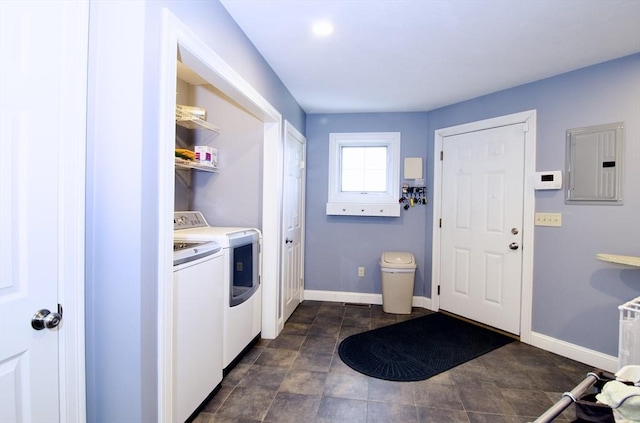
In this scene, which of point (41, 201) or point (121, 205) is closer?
point (41, 201)

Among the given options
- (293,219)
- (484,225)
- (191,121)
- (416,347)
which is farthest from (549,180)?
(191,121)

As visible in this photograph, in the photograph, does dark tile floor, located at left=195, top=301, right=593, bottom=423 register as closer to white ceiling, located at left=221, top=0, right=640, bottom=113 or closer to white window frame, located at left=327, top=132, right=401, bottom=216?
white window frame, located at left=327, top=132, right=401, bottom=216

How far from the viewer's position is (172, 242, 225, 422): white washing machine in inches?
59.1

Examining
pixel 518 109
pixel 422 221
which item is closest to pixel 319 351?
pixel 422 221

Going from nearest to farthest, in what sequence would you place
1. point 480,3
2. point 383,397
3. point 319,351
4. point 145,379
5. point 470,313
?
point 145,379 < point 480,3 < point 383,397 < point 319,351 < point 470,313

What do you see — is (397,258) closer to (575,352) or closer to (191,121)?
(575,352)

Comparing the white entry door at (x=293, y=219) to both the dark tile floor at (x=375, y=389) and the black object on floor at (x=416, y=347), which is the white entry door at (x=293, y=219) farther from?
the black object on floor at (x=416, y=347)

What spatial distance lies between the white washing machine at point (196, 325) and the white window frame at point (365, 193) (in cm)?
205

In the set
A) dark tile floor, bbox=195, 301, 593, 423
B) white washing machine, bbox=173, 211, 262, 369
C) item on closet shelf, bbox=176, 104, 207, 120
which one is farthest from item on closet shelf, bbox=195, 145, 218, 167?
dark tile floor, bbox=195, 301, 593, 423

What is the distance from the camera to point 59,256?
107 cm

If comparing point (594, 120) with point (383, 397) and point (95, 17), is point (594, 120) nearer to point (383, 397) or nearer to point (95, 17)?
point (383, 397)

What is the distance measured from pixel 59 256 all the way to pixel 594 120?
349cm

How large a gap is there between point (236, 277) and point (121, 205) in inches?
47.3

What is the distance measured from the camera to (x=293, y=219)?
327 cm
